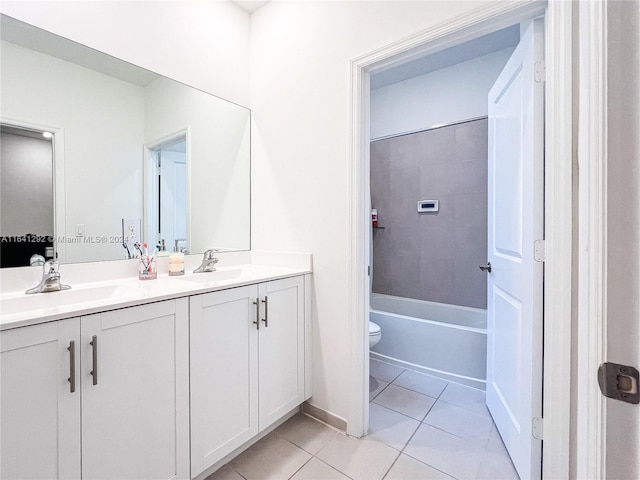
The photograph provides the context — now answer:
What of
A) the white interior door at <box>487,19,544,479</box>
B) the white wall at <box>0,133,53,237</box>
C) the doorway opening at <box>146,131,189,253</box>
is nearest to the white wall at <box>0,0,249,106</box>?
the doorway opening at <box>146,131,189,253</box>

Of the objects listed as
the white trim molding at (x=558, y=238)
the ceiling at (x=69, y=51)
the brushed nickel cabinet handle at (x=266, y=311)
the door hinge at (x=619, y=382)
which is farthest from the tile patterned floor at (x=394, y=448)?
the ceiling at (x=69, y=51)

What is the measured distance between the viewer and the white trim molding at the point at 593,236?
1.71 feet

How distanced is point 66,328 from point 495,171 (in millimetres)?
2146

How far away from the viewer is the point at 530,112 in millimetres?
1262

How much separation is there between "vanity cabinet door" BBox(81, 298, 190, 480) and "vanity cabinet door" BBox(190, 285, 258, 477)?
0.05 m

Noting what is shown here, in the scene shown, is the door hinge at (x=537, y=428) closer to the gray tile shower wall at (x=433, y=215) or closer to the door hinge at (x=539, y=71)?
the door hinge at (x=539, y=71)

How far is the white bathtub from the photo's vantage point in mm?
2193

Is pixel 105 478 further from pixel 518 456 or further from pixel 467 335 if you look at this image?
pixel 467 335

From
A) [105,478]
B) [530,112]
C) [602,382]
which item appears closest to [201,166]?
[105,478]

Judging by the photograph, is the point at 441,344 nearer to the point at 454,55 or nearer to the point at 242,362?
the point at 242,362

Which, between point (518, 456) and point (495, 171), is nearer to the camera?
point (518, 456)

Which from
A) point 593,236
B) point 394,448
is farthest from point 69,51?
point 394,448

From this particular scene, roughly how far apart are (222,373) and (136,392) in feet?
1.20

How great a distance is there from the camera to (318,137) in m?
1.79
